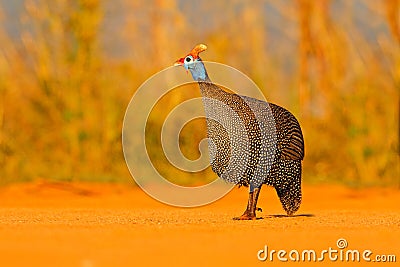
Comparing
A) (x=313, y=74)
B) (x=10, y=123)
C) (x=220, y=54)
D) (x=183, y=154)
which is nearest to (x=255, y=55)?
(x=313, y=74)

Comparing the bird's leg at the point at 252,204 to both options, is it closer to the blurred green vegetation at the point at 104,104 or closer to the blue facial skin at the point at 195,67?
the blue facial skin at the point at 195,67

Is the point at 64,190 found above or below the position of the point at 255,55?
below

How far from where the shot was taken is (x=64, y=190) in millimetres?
11148

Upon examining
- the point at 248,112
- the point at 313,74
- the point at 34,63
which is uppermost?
the point at 313,74

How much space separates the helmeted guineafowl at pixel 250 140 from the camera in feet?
22.0

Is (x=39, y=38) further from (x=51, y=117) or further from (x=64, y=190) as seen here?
(x=64, y=190)

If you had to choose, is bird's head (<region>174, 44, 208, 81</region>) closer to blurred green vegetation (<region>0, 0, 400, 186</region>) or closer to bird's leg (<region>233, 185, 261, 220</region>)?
bird's leg (<region>233, 185, 261, 220</region>)

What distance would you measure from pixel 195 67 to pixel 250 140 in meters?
0.81

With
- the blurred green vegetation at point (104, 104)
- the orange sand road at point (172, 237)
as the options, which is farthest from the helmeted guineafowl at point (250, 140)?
the blurred green vegetation at point (104, 104)

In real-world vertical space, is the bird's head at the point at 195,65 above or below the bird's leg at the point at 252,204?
above

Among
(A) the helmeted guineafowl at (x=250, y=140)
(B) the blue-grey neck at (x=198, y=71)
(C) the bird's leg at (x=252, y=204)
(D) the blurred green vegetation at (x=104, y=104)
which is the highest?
(D) the blurred green vegetation at (x=104, y=104)

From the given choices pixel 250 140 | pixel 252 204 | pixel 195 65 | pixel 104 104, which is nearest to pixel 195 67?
pixel 195 65

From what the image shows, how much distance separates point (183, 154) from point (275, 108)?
17.1ft

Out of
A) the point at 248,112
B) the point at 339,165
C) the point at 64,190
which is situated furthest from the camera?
the point at 339,165
